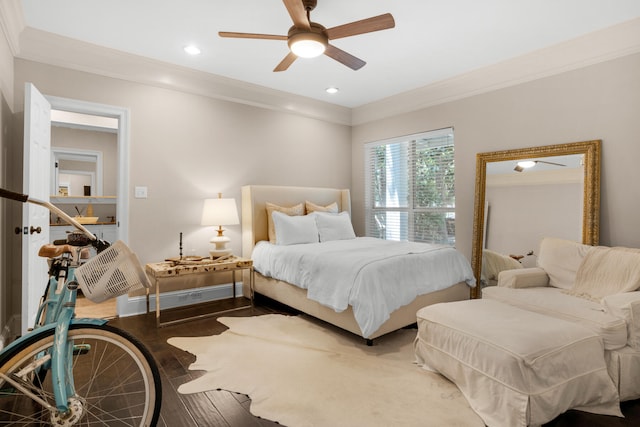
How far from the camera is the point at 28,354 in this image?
1322mm

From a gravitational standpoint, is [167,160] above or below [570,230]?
above

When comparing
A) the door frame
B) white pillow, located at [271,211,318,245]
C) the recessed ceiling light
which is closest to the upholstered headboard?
white pillow, located at [271,211,318,245]

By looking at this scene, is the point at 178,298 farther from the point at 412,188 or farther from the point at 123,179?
the point at 412,188

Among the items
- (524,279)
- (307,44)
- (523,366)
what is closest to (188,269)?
(307,44)

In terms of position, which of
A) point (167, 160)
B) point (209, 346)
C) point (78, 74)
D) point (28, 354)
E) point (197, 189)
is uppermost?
point (78, 74)

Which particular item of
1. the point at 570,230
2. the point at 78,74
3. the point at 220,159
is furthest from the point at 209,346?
the point at 570,230

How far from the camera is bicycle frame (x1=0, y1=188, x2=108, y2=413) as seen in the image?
1.27m

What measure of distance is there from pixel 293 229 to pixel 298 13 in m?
2.31

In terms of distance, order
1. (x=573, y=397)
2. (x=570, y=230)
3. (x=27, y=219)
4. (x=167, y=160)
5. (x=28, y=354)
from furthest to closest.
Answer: (x=167, y=160) < (x=570, y=230) < (x=27, y=219) < (x=573, y=397) < (x=28, y=354)

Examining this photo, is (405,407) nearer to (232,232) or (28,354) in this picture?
(28,354)

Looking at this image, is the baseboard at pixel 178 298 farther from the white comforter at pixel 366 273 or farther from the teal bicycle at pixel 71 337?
the teal bicycle at pixel 71 337

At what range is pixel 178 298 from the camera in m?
3.88

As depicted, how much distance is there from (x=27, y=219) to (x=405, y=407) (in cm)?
298

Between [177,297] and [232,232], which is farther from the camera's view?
[232,232]
